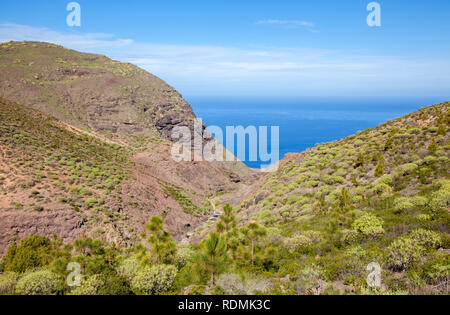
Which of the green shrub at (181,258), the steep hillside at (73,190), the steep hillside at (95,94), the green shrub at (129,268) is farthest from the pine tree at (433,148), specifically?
the steep hillside at (95,94)

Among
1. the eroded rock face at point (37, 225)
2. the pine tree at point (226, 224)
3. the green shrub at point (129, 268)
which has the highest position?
the pine tree at point (226, 224)

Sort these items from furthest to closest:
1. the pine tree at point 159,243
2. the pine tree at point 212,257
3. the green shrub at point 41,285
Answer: the pine tree at point 159,243, the pine tree at point 212,257, the green shrub at point 41,285

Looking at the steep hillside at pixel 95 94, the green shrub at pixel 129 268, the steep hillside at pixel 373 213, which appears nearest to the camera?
the steep hillside at pixel 373 213

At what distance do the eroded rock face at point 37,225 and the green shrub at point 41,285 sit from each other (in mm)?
9727

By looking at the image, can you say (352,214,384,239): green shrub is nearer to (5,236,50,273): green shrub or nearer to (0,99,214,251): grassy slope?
(5,236,50,273): green shrub

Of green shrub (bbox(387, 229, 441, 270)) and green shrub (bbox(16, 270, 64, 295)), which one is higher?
green shrub (bbox(387, 229, 441, 270))

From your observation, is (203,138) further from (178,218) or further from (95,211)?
(95,211)

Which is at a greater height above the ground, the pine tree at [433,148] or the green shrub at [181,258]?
the pine tree at [433,148]

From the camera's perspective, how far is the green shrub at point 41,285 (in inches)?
370

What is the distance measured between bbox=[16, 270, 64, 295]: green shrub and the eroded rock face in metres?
9.73

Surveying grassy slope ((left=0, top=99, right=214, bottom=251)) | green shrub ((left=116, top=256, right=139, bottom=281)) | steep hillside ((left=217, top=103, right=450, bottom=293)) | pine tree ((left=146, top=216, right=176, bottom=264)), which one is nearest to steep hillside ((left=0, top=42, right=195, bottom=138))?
grassy slope ((left=0, top=99, right=214, bottom=251))

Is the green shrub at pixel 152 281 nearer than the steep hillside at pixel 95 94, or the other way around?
the green shrub at pixel 152 281

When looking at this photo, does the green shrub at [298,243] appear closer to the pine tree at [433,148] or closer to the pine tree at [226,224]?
the pine tree at [226,224]

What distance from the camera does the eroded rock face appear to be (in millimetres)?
18125
